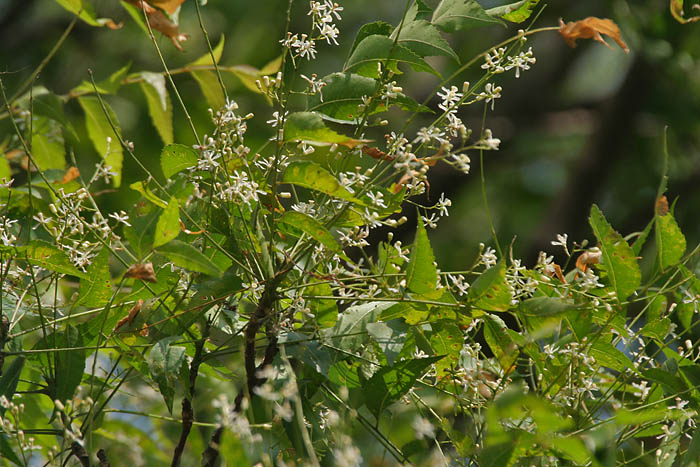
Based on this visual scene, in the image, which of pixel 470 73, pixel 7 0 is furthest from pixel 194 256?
pixel 7 0

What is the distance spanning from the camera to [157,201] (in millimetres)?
663

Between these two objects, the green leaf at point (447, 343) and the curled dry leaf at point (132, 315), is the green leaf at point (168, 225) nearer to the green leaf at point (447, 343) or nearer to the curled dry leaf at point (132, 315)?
the curled dry leaf at point (132, 315)

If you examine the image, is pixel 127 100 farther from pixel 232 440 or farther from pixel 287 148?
pixel 232 440

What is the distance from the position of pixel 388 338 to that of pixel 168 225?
0.21 meters

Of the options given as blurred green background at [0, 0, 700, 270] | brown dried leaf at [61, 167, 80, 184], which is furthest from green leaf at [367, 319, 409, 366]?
blurred green background at [0, 0, 700, 270]

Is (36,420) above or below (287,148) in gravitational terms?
below

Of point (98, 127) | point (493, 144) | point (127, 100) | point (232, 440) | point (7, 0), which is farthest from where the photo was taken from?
point (7, 0)

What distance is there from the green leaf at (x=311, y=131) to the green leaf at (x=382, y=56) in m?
0.10

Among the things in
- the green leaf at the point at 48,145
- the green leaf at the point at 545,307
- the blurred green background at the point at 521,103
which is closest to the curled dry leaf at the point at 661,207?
the green leaf at the point at 545,307

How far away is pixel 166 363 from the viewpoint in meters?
0.59

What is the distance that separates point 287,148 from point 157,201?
12cm

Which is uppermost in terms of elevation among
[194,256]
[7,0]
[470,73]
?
[7,0]

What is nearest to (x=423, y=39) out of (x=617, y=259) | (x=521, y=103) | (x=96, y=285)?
(x=617, y=259)

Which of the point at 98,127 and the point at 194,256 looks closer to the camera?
the point at 194,256
